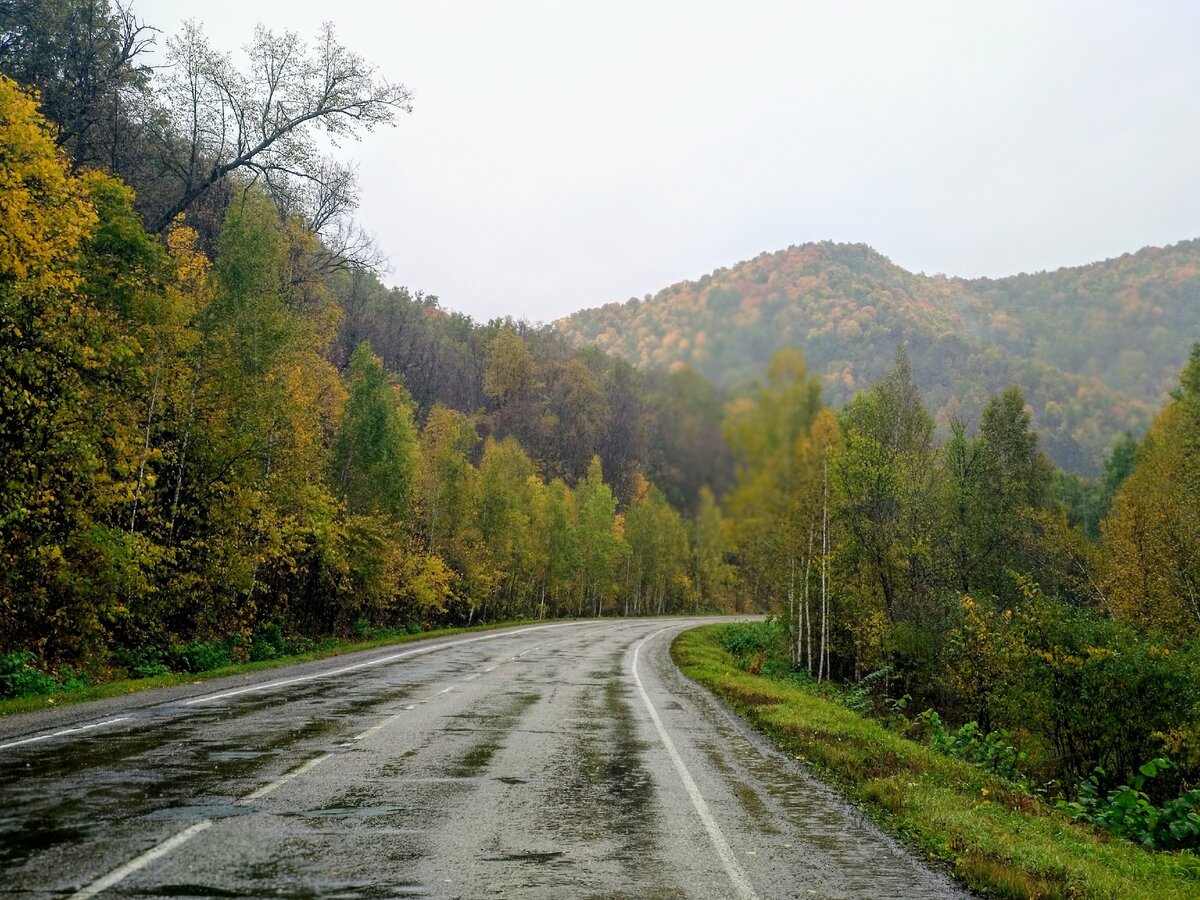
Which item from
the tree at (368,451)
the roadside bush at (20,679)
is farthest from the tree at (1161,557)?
the tree at (368,451)

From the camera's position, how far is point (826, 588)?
34094mm

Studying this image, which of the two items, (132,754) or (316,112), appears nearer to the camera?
(132,754)

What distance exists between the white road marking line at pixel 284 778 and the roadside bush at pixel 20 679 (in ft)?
30.2

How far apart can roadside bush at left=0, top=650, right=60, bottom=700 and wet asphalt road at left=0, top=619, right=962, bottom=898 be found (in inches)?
80.4

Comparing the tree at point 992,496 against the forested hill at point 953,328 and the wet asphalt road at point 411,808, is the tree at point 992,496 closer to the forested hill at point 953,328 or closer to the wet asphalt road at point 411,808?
the forested hill at point 953,328

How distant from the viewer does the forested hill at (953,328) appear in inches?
530

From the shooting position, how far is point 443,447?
5075 centimetres

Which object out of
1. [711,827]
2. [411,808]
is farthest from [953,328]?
[411,808]

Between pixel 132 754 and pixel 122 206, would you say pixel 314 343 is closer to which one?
pixel 122 206

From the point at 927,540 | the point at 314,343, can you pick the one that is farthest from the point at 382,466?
the point at 927,540

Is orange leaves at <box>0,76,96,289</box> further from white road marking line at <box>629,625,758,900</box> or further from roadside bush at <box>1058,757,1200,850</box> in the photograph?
roadside bush at <box>1058,757,1200,850</box>

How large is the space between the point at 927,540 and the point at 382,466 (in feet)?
78.4

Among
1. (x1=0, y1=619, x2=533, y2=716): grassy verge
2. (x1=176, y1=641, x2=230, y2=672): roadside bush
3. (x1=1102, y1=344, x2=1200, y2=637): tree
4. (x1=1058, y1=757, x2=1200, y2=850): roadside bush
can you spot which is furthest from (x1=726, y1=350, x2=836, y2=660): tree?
(x1=1102, y1=344, x2=1200, y2=637): tree

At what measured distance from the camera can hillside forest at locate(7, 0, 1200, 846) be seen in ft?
52.7
